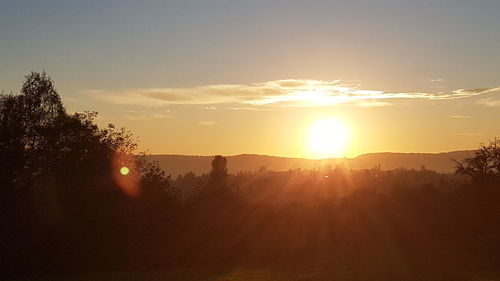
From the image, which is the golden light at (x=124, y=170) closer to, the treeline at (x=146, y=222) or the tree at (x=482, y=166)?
the treeline at (x=146, y=222)

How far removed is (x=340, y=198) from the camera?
3066 inches

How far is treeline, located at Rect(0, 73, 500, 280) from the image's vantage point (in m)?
51.1

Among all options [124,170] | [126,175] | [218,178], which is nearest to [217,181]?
[218,178]

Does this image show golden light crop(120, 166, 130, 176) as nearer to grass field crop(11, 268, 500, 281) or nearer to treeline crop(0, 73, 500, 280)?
treeline crop(0, 73, 500, 280)

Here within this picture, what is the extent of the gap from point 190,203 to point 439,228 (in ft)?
95.9

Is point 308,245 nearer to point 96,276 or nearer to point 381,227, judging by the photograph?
point 381,227

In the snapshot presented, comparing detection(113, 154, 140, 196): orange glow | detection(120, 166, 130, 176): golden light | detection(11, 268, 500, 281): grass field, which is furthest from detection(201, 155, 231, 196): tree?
detection(11, 268, 500, 281): grass field

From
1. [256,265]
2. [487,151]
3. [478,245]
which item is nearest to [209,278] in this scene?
[256,265]

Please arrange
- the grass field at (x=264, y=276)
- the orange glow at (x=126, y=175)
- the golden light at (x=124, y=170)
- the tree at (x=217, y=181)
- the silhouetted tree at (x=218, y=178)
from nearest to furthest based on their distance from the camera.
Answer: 1. the grass field at (x=264, y=276)
2. the orange glow at (x=126, y=175)
3. the golden light at (x=124, y=170)
4. the tree at (x=217, y=181)
5. the silhouetted tree at (x=218, y=178)

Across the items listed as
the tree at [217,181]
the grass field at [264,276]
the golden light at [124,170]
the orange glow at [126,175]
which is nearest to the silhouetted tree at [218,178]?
the tree at [217,181]

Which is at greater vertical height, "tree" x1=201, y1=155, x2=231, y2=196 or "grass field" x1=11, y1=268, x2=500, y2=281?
"tree" x1=201, y1=155, x2=231, y2=196

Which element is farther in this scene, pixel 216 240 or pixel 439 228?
pixel 439 228

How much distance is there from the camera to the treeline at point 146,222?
5109 cm

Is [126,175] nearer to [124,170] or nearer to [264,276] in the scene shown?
[124,170]
